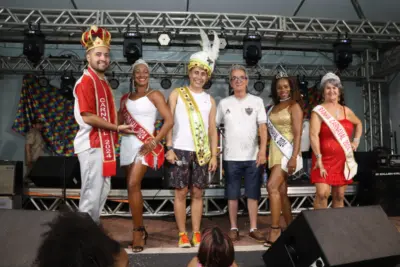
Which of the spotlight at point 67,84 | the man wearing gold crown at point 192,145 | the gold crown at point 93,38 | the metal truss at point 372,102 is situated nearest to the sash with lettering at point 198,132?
the man wearing gold crown at point 192,145

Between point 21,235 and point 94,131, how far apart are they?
918 millimetres

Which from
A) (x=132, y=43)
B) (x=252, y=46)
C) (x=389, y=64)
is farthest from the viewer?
(x=389, y=64)

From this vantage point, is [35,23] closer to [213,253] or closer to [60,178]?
[60,178]

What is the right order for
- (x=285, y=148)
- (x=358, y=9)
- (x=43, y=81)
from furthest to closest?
(x=43, y=81), (x=358, y=9), (x=285, y=148)

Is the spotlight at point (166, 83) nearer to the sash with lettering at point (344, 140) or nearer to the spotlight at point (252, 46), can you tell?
the spotlight at point (252, 46)

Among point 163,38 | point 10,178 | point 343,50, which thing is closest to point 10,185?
point 10,178

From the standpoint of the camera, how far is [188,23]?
5949 millimetres

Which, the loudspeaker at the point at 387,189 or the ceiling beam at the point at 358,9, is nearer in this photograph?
the loudspeaker at the point at 387,189

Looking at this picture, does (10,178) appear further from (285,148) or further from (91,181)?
(285,148)

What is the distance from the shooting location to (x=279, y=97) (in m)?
2.95

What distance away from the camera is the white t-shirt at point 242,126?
2.88m

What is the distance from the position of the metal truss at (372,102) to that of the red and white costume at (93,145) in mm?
6344

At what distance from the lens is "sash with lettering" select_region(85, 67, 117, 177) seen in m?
2.25

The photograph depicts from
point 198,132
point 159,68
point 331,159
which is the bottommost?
point 331,159
